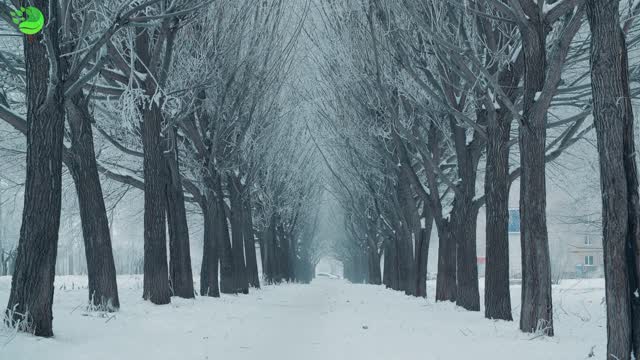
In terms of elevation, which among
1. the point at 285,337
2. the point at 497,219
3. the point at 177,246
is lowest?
the point at 285,337

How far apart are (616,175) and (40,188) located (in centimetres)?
619

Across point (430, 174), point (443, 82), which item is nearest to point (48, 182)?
point (443, 82)

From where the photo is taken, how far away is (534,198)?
9641mm

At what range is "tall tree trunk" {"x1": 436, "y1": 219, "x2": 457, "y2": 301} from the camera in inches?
711

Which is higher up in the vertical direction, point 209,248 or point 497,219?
point 497,219

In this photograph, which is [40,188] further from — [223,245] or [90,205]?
[223,245]

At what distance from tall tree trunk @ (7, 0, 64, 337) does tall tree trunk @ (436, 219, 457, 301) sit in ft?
39.7

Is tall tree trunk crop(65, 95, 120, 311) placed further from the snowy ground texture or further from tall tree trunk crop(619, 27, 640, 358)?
tall tree trunk crop(619, 27, 640, 358)

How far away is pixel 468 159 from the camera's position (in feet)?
50.5

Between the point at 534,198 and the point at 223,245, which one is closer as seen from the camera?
the point at 534,198

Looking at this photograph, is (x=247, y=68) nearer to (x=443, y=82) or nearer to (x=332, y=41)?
(x=332, y=41)

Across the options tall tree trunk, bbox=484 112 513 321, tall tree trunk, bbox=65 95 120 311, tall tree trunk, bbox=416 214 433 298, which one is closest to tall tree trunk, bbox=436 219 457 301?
tall tree trunk, bbox=416 214 433 298

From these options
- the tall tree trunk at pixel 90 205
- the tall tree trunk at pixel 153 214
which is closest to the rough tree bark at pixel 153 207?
the tall tree trunk at pixel 153 214

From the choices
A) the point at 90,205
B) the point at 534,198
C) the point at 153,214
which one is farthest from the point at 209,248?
the point at 534,198
